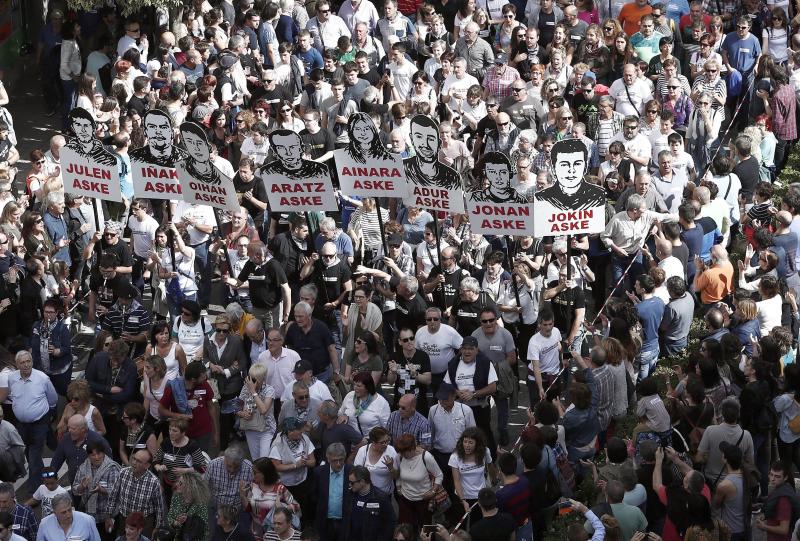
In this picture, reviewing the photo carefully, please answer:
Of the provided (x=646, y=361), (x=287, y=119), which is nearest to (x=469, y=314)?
(x=646, y=361)

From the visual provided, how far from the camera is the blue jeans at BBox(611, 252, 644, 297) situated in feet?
55.0

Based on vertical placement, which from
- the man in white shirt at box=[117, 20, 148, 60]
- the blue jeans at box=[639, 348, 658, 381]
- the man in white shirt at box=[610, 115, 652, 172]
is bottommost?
the blue jeans at box=[639, 348, 658, 381]

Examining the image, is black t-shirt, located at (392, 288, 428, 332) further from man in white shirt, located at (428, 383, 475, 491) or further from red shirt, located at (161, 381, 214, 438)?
red shirt, located at (161, 381, 214, 438)

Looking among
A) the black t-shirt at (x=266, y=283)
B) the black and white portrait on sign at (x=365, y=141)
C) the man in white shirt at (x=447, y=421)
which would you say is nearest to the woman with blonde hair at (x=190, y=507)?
the man in white shirt at (x=447, y=421)

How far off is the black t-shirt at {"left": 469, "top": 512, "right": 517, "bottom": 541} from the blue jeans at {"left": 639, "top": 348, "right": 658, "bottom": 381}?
3600mm

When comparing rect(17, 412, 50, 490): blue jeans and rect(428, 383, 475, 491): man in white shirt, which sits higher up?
Answer: rect(428, 383, 475, 491): man in white shirt

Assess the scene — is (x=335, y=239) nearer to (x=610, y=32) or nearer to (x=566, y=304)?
(x=566, y=304)

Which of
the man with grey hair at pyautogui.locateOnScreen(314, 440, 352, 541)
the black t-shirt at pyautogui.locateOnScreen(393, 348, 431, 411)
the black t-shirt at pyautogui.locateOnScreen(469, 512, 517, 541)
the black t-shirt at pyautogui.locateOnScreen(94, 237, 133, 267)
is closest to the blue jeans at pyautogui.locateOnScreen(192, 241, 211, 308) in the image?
the black t-shirt at pyautogui.locateOnScreen(94, 237, 133, 267)

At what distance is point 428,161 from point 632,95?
4.91 metres

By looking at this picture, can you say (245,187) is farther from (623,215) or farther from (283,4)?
(283,4)

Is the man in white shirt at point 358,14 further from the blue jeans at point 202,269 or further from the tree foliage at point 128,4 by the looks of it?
the blue jeans at point 202,269

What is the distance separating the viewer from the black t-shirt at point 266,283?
1611 centimetres

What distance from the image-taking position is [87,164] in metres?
16.6

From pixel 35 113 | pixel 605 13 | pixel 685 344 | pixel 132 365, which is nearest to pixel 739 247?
pixel 685 344
